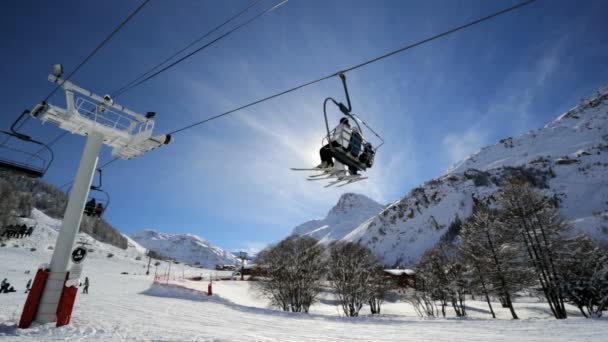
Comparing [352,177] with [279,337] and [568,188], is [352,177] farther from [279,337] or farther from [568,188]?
[568,188]

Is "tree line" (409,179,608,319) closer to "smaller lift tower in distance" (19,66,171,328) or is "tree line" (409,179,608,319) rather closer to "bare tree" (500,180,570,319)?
"bare tree" (500,180,570,319)

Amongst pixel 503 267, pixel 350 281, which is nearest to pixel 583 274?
pixel 503 267

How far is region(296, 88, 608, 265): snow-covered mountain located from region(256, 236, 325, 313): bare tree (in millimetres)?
84065

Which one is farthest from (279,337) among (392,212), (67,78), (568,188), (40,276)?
(392,212)

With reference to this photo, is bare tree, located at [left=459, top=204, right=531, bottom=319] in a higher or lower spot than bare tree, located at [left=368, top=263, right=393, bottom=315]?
higher

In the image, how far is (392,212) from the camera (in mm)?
190375

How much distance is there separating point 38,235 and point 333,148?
369ft

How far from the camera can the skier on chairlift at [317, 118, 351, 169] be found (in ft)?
30.3

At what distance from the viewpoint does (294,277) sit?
3145 cm

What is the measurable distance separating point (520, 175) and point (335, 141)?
174 metres

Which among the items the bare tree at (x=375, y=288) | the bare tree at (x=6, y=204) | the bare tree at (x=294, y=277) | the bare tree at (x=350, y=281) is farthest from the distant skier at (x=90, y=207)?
the bare tree at (x=6, y=204)

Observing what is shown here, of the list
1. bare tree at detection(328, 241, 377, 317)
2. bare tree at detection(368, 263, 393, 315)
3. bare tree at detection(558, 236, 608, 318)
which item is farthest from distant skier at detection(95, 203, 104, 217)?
bare tree at detection(558, 236, 608, 318)

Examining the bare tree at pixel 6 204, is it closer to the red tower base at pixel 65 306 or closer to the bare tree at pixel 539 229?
the red tower base at pixel 65 306

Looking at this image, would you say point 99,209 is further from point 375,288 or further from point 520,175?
point 520,175
